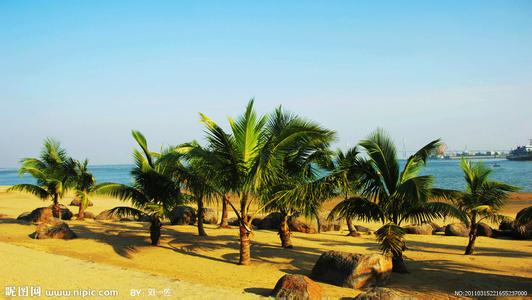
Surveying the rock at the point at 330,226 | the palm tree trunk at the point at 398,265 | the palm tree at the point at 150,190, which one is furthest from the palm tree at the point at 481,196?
the palm tree at the point at 150,190

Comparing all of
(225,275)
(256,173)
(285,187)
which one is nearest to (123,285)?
(225,275)

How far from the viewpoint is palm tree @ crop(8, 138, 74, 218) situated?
21.7 metres

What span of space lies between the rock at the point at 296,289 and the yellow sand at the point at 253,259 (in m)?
0.60

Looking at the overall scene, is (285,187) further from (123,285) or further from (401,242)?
(123,285)

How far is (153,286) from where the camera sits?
9156mm

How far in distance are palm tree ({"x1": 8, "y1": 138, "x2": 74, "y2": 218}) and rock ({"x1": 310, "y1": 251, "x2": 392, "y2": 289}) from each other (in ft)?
56.6

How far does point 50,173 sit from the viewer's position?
22062mm

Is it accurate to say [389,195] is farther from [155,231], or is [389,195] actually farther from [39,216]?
[39,216]

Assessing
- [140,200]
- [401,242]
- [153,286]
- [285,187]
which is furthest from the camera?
[140,200]

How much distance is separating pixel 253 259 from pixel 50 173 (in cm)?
1494

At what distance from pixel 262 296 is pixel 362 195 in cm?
458

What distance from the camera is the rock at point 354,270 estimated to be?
9414mm

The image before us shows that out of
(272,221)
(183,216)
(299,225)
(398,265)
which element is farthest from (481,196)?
(183,216)

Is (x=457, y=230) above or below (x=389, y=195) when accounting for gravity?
below
